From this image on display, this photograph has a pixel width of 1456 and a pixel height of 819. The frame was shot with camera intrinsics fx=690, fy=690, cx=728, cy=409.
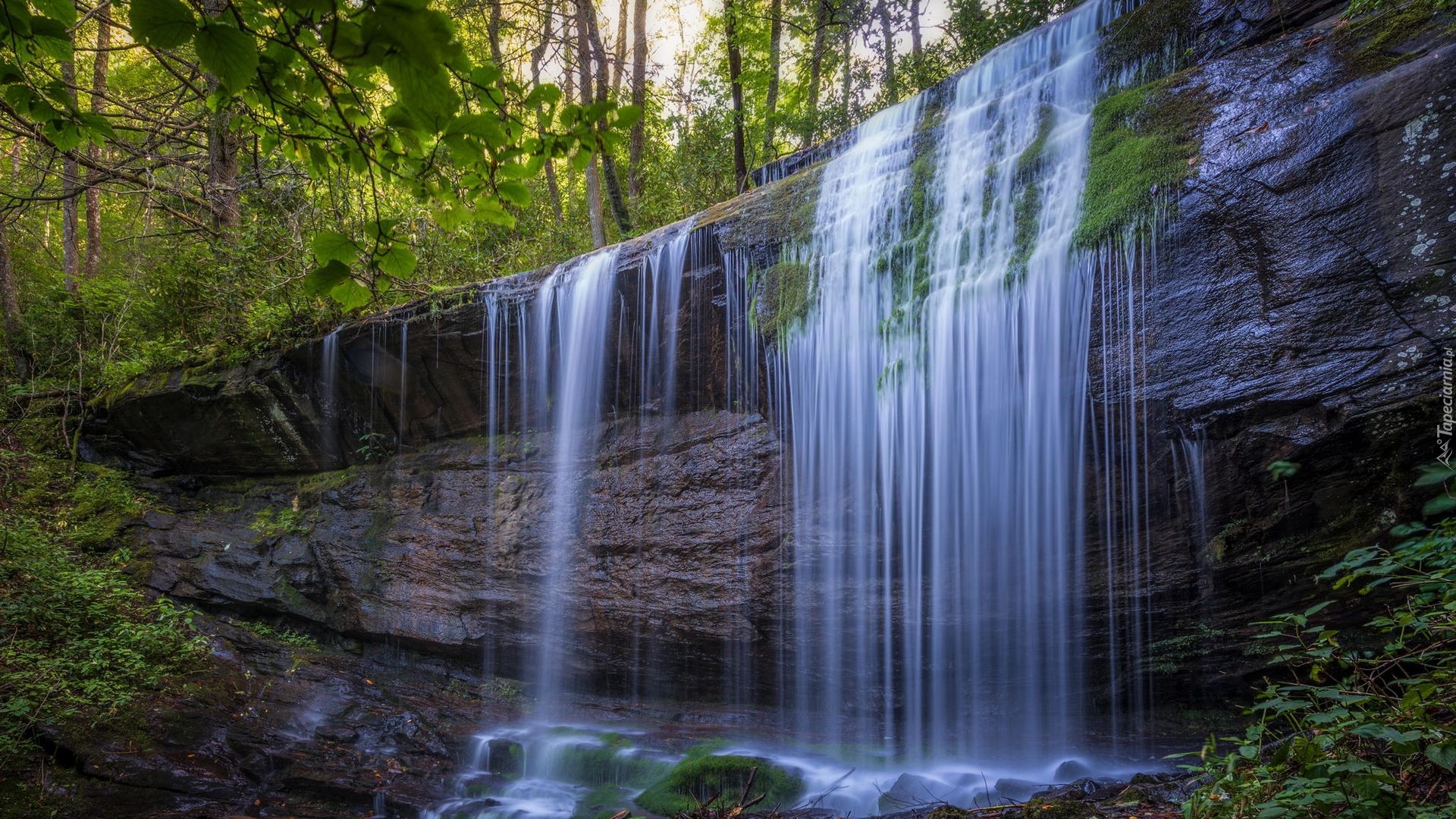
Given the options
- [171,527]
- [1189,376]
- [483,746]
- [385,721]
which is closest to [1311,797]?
[1189,376]

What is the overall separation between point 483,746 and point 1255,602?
21.0 ft

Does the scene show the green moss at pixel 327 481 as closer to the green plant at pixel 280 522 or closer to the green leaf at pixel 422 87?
the green plant at pixel 280 522

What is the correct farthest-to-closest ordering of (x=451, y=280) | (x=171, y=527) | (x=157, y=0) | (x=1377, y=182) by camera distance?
(x=451, y=280) < (x=171, y=527) < (x=1377, y=182) < (x=157, y=0)

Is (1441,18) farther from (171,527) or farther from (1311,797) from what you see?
(171,527)

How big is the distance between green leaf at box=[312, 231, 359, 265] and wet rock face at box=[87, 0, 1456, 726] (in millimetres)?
5262

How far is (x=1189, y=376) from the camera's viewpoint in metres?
5.01

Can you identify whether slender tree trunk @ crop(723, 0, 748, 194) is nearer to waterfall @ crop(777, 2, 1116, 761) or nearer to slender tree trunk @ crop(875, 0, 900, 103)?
slender tree trunk @ crop(875, 0, 900, 103)

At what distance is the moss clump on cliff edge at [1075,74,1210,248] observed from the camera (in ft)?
17.2

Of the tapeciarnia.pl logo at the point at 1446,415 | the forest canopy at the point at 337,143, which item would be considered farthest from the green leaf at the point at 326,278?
the tapeciarnia.pl logo at the point at 1446,415

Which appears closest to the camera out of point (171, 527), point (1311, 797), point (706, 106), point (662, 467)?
point (1311, 797)

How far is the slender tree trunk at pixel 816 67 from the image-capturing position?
37.8 feet

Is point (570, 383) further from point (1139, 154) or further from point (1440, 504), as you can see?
point (1440, 504)

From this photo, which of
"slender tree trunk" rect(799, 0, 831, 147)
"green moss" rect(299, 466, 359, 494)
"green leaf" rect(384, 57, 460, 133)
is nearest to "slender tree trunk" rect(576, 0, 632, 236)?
"slender tree trunk" rect(799, 0, 831, 147)

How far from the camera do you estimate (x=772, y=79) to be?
1234 centimetres
